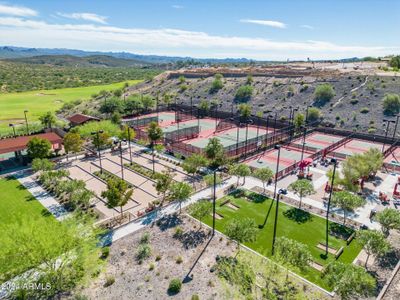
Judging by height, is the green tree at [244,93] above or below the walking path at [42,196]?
above

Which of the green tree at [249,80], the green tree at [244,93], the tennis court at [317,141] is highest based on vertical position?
the green tree at [249,80]

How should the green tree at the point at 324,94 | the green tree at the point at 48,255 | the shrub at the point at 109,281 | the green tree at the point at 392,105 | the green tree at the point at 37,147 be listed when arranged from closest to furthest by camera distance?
the green tree at the point at 48,255, the shrub at the point at 109,281, the green tree at the point at 37,147, the green tree at the point at 392,105, the green tree at the point at 324,94

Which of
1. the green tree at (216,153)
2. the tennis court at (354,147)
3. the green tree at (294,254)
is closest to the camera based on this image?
the green tree at (294,254)

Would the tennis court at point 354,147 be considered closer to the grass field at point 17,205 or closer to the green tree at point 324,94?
the green tree at point 324,94

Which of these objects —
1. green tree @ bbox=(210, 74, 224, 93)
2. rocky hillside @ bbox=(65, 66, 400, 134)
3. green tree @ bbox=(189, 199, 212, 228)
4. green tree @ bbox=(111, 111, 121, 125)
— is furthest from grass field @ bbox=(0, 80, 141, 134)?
green tree @ bbox=(189, 199, 212, 228)

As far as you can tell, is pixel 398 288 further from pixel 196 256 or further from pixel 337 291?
pixel 196 256

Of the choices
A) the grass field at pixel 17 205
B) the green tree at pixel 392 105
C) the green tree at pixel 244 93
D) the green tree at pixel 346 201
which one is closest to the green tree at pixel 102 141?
the grass field at pixel 17 205

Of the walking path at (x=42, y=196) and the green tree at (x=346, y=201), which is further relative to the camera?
the walking path at (x=42, y=196)

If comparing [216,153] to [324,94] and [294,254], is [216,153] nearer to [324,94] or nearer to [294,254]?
[294,254]
